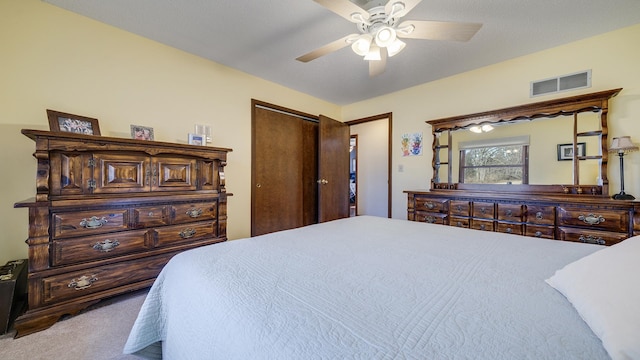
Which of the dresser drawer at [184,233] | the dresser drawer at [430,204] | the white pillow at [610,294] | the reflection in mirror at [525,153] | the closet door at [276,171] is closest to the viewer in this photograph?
the white pillow at [610,294]

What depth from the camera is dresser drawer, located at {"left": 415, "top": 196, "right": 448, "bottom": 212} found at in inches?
108

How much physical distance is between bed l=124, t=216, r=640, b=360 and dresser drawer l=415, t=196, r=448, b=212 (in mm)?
1468

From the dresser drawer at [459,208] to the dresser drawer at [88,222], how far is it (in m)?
3.13

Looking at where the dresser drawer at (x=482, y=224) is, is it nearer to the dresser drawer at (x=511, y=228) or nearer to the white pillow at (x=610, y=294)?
the dresser drawer at (x=511, y=228)

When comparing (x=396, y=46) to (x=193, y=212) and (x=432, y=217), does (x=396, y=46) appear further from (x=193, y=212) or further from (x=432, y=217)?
(x=193, y=212)

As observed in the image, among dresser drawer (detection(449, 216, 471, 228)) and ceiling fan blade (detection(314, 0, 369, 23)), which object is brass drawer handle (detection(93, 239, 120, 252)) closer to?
ceiling fan blade (detection(314, 0, 369, 23))

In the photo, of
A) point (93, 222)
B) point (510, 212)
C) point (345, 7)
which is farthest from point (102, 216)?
point (510, 212)

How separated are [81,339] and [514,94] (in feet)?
14.5

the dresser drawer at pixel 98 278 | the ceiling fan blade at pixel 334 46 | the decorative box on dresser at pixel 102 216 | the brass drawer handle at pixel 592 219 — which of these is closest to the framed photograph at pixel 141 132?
the decorative box on dresser at pixel 102 216

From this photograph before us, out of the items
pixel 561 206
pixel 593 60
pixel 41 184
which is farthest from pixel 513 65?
pixel 41 184

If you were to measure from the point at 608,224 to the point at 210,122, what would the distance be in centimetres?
392

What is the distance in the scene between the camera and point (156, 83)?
2428 mm

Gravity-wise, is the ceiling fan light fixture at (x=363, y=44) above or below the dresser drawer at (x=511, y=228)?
above

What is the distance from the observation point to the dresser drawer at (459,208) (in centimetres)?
259
